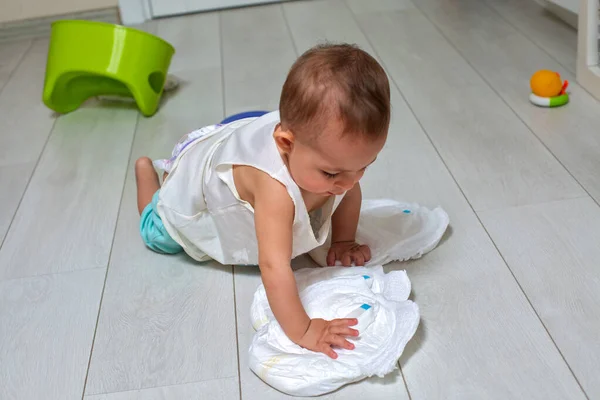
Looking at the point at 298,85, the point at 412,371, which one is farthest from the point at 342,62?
the point at 412,371

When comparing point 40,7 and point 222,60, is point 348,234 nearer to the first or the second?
point 222,60

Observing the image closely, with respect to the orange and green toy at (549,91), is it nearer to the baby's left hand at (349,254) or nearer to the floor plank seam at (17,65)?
the baby's left hand at (349,254)

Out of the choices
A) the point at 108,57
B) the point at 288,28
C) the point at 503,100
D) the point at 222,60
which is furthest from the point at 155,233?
the point at 288,28

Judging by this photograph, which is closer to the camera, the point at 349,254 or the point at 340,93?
the point at 340,93

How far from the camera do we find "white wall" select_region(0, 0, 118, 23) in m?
2.53

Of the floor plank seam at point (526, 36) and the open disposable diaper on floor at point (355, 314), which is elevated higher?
the open disposable diaper on floor at point (355, 314)

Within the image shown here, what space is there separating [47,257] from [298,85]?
0.65 m

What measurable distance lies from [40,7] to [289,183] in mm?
1937

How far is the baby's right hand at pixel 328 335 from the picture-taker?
928 mm

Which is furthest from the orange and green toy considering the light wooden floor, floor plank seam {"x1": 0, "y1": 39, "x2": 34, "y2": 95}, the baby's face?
floor plank seam {"x1": 0, "y1": 39, "x2": 34, "y2": 95}

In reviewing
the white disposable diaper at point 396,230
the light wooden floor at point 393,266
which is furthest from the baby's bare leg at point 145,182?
the white disposable diaper at point 396,230

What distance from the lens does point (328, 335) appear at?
0.94m

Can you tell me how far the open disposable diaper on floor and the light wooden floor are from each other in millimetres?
25

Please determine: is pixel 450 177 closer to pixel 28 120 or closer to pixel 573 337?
pixel 573 337
